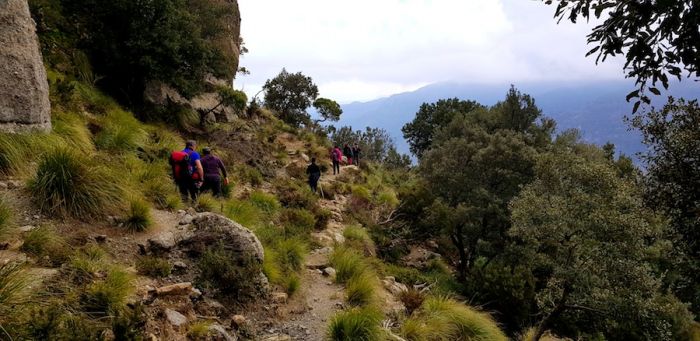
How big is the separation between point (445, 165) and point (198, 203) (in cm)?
1302

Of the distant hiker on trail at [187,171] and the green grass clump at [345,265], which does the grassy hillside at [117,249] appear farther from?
the distant hiker on trail at [187,171]

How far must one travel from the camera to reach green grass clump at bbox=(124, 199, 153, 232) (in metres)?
7.09

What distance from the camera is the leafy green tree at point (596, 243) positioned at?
33.3ft

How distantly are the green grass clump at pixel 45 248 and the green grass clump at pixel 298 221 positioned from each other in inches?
255

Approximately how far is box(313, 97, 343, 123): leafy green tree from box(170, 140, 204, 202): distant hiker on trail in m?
25.1

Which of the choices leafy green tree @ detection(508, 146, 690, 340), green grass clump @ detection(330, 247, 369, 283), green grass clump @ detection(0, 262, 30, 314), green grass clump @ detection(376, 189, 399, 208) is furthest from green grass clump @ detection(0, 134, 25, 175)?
green grass clump @ detection(376, 189, 399, 208)

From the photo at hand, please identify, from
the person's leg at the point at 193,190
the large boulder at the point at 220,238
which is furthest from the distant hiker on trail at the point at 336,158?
the large boulder at the point at 220,238

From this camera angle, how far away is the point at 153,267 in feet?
20.0

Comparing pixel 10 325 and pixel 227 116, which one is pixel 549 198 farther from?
pixel 227 116

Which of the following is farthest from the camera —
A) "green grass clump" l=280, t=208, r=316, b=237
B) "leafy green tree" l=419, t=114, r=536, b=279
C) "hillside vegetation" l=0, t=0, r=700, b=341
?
"leafy green tree" l=419, t=114, r=536, b=279

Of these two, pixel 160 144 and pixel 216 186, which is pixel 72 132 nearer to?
pixel 216 186

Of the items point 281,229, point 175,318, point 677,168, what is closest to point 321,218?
point 281,229

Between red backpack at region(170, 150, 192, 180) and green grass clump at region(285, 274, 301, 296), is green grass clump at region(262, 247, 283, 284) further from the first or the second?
red backpack at region(170, 150, 192, 180)

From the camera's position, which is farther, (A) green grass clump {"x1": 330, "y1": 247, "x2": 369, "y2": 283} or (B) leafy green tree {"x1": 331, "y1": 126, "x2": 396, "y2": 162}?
(B) leafy green tree {"x1": 331, "y1": 126, "x2": 396, "y2": 162}
